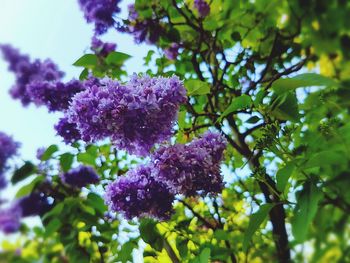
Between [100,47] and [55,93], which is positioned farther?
[100,47]

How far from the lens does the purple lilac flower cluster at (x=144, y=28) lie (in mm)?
1642

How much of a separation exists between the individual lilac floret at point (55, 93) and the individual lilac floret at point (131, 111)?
15.7 inches

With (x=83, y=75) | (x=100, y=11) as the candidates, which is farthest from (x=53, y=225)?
(x=100, y=11)

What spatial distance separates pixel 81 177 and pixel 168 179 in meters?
0.70

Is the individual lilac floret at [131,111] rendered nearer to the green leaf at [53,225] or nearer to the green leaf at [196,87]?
the green leaf at [196,87]

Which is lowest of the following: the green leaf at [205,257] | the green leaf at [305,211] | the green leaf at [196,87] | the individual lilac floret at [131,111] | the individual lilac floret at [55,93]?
the green leaf at [305,211]

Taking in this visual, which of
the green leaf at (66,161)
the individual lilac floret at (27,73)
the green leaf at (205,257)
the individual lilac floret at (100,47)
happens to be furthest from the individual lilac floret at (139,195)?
the individual lilac floret at (27,73)

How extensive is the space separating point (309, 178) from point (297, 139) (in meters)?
0.60

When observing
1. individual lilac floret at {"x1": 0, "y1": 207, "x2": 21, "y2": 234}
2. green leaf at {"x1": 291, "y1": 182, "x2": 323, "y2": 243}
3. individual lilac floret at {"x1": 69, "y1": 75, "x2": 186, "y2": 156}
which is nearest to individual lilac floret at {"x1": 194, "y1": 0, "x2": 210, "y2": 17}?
individual lilac floret at {"x1": 69, "y1": 75, "x2": 186, "y2": 156}

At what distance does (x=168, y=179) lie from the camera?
2.71 ft

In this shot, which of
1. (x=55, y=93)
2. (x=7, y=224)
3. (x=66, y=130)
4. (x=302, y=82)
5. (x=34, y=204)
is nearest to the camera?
(x=302, y=82)

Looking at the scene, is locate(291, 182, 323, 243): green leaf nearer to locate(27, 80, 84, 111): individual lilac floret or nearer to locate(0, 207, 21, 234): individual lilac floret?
locate(27, 80, 84, 111): individual lilac floret

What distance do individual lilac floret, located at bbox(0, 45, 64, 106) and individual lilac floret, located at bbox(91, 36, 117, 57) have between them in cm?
20

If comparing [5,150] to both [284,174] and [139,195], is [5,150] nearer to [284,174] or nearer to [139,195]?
[139,195]
